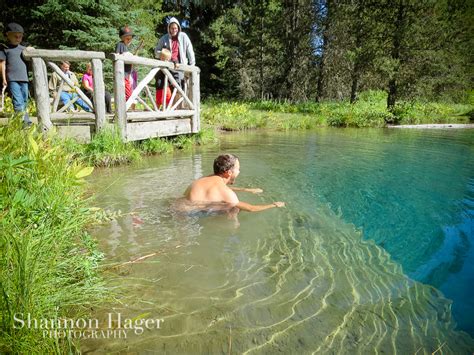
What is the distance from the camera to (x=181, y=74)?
352 inches

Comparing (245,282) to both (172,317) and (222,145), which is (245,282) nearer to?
(172,317)

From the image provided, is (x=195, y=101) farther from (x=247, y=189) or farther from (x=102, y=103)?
(x=247, y=189)

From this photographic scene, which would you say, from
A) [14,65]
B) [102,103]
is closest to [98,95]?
[102,103]

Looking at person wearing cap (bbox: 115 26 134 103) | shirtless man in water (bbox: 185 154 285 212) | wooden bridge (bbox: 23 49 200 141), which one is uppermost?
person wearing cap (bbox: 115 26 134 103)

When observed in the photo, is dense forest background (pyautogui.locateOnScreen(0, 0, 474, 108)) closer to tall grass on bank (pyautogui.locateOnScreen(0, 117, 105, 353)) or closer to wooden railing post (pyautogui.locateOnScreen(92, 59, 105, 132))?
wooden railing post (pyautogui.locateOnScreen(92, 59, 105, 132))

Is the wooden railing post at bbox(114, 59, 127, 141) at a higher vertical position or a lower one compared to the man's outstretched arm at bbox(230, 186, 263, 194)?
higher

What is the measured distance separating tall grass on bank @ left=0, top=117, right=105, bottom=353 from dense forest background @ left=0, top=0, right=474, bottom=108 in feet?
36.7

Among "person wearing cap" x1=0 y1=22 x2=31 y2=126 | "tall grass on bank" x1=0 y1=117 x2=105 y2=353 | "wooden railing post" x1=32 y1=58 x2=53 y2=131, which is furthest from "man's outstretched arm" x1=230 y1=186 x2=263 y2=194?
"person wearing cap" x1=0 y1=22 x2=31 y2=126

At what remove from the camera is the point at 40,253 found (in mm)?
2146

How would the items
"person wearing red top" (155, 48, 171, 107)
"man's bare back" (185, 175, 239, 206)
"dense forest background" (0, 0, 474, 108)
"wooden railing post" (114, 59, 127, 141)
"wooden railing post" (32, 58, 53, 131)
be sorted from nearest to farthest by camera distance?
"man's bare back" (185, 175, 239, 206)
"wooden railing post" (32, 58, 53, 131)
"wooden railing post" (114, 59, 127, 141)
"person wearing red top" (155, 48, 171, 107)
"dense forest background" (0, 0, 474, 108)

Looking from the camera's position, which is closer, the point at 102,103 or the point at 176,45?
the point at 102,103

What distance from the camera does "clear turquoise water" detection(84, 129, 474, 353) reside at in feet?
7.45

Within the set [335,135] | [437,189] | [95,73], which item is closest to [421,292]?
[437,189]

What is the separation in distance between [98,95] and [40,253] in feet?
17.4
